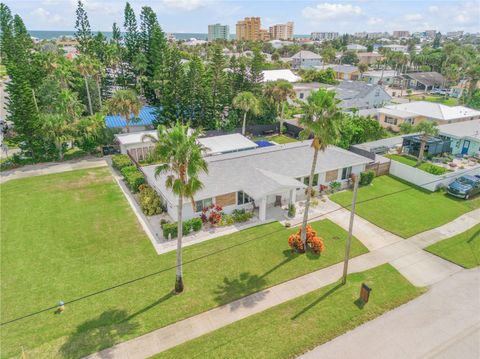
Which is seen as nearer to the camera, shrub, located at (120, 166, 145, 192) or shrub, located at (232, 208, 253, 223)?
shrub, located at (232, 208, 253, 223)

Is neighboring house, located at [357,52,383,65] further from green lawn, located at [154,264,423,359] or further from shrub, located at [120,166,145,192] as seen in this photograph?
green lawn, located at [154,264,423,359]

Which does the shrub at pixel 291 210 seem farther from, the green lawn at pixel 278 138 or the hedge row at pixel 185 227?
the green lawn at pixel 278 138

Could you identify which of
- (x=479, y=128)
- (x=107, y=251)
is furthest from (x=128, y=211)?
(x=479, y=128)

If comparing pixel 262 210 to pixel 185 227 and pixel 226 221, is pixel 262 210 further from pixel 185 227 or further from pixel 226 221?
pixel 185 227

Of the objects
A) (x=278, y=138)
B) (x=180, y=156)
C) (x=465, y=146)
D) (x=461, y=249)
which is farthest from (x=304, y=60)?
(x=180, y=156)

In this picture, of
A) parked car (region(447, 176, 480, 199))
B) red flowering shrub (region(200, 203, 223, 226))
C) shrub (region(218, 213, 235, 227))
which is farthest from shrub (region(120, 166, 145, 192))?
parked car (region(447, 176, 480, 199))

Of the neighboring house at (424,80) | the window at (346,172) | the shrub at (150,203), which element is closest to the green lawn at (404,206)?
the window at (346,172)
